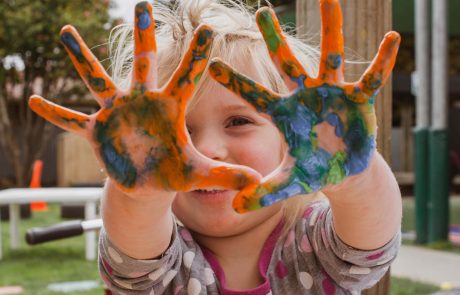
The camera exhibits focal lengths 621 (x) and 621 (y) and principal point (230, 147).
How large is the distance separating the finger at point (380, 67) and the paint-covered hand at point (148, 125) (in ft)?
0.74

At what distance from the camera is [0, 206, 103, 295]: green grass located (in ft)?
15.8

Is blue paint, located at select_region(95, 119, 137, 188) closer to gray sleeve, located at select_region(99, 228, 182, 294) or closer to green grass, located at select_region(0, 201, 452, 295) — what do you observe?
gray sleeve, located at select_region(99, 228, 182, 294)

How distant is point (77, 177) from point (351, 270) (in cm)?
1305

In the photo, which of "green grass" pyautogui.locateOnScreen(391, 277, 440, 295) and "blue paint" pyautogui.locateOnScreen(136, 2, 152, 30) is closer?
"blue paint" pyautogui.locateOnScreen(136, 2, 152, 30)

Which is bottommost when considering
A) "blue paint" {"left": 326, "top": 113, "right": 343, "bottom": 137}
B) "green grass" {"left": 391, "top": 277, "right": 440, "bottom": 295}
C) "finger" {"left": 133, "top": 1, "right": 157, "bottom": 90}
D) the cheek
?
"green grass" {"left": 391, "top": 277, "right": 440, "bottom": 295}

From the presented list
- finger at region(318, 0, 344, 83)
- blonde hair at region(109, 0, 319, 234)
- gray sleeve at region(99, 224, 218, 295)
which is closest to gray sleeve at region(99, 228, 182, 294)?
gray sleeve at region(99, 224, 218, 295)

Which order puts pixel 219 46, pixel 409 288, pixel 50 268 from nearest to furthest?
pixel 219 46, pixel 409 288, pixel 50 268

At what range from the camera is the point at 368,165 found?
89cm

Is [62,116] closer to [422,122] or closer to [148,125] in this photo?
[148,125]

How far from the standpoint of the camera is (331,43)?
0.88 meters

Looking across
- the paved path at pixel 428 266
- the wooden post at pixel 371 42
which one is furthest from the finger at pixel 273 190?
the paved path at pixel 428 266

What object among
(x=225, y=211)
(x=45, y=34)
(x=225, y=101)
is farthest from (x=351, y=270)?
(x=45, y=34)

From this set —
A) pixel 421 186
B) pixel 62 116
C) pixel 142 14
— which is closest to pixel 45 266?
pixel 421 186

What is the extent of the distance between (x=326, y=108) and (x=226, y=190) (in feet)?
1.24
